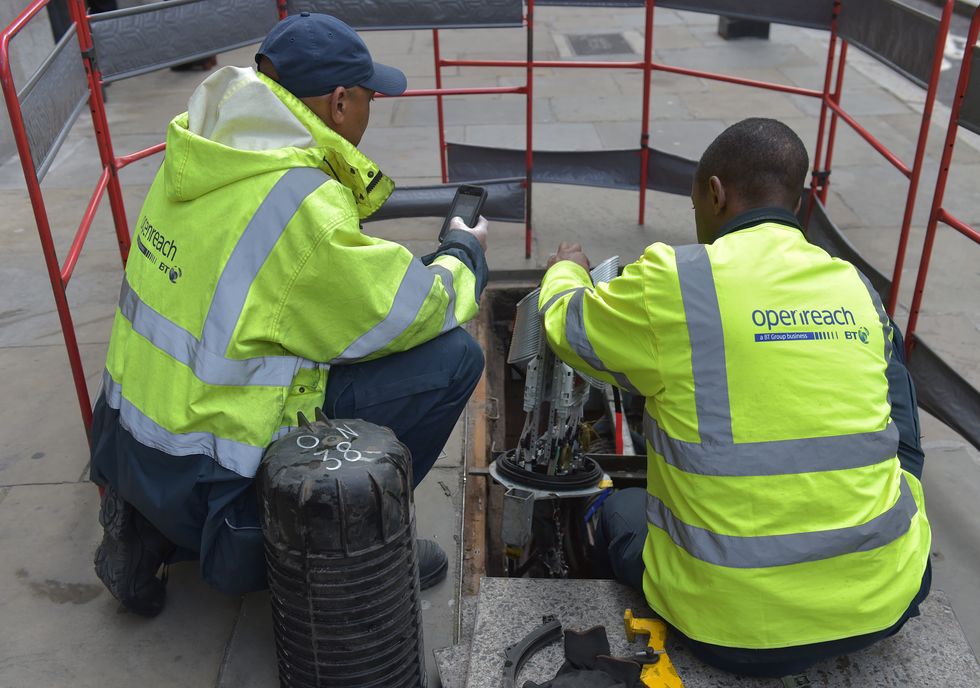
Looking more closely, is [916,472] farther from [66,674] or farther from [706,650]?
[66,674]

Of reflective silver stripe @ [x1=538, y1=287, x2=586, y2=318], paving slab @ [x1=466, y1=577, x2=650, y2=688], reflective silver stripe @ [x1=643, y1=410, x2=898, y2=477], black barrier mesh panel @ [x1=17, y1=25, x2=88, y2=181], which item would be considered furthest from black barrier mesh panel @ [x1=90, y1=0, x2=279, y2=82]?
reflective silver stripe @ [x1=643, y1=410, x2=898, y2=477]

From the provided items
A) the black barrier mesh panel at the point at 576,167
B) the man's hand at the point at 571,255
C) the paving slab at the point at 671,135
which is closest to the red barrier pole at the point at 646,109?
the black barrier mesh panel at the point at 576,167

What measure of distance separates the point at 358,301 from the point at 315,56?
2.33ft

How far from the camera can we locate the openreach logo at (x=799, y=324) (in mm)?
2041

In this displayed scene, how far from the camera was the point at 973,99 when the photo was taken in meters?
3.13

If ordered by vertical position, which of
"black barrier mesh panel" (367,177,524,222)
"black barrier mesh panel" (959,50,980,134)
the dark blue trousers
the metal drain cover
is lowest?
the metal drain cover

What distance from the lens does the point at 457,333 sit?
272 cm

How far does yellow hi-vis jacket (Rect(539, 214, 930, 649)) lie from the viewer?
2.05 metres

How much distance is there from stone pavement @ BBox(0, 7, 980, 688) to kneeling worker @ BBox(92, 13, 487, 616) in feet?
0.75

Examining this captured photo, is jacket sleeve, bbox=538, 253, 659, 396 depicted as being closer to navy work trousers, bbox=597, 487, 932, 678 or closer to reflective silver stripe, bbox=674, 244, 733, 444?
reflective silver stripe, bbox=674, 244, 733, 444

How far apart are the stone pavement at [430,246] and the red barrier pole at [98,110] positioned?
923mm

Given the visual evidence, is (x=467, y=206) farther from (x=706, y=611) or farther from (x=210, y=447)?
(x=706, y=611)

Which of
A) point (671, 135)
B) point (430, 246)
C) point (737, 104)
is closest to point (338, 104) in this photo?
point (430, 246)

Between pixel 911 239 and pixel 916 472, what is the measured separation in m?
3.55
